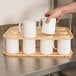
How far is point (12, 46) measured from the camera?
3.51 feet

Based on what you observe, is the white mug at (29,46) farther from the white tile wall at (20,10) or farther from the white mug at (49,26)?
the white tile wall at (20,10)

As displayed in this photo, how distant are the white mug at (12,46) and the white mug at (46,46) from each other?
0.43ft

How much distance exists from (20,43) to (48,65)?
0.25 metres

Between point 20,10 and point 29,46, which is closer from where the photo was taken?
point 29,46

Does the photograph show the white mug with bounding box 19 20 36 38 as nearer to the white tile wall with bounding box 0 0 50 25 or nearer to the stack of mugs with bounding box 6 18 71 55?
the stack of mugs with bounding box 6 18 71 55

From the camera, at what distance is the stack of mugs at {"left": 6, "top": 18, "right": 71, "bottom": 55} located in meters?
1.04

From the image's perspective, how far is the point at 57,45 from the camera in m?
1.10

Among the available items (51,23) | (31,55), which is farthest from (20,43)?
(51,23)

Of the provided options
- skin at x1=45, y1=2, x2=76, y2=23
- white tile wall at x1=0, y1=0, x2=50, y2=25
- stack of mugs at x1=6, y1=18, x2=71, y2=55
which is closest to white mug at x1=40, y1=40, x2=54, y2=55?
stack of mugs at x1=6, y1=18, x2=71, y2=55

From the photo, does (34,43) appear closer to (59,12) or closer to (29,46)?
(29,46)

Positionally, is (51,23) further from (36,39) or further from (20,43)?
(20,43)

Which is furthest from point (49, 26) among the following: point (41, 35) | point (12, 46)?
point (12, 46)

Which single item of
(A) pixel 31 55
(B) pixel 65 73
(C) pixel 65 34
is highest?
(C) pixel 65 34

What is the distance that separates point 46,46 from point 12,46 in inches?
7.1
